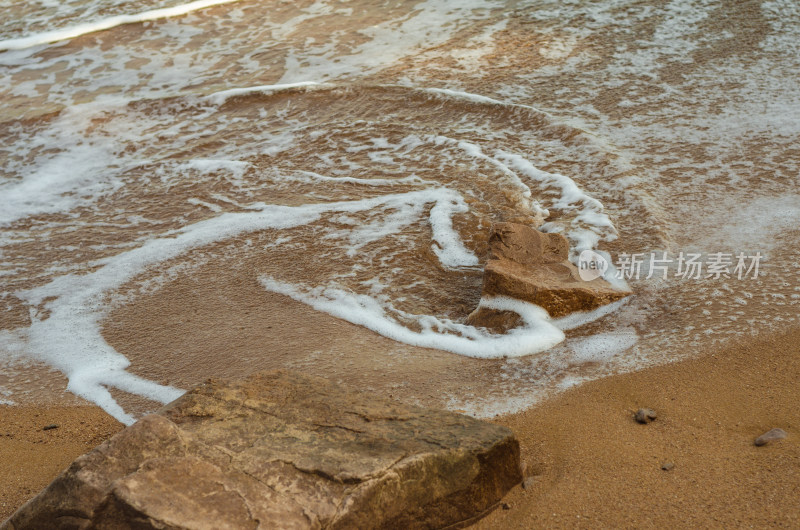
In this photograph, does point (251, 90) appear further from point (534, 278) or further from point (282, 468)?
point (282, 468)

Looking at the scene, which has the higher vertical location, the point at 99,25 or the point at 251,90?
the point at 99,25

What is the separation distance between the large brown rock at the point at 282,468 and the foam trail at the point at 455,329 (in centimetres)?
82

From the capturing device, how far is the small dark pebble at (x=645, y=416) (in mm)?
2504

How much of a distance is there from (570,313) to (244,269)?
172 cm

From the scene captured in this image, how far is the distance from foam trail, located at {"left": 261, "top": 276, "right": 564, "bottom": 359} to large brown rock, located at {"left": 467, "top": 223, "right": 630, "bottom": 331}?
0.15 feet

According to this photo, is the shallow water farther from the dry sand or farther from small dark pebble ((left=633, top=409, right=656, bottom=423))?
small dark pebble ((left=633, top=409, right=656, bottom=423))

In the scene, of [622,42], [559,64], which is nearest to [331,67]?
[559,64]

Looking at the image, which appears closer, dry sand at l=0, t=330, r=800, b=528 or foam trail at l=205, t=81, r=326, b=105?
dry sand at l=0, t=330, r=800, b=528

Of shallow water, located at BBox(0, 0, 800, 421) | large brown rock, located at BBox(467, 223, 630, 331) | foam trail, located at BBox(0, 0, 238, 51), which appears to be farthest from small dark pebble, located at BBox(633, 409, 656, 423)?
foam trail, located at BBox(0, 0, 238, 51)

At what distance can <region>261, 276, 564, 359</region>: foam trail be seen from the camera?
121 inches

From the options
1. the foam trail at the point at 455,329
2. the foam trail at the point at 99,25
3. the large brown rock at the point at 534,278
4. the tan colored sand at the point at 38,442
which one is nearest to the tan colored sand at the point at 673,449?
the foam trail at the point at 455,329

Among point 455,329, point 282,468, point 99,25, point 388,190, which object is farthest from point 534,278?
point 99,25

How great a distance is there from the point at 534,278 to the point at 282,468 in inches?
67.7

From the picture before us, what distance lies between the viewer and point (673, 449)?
2346 mm
